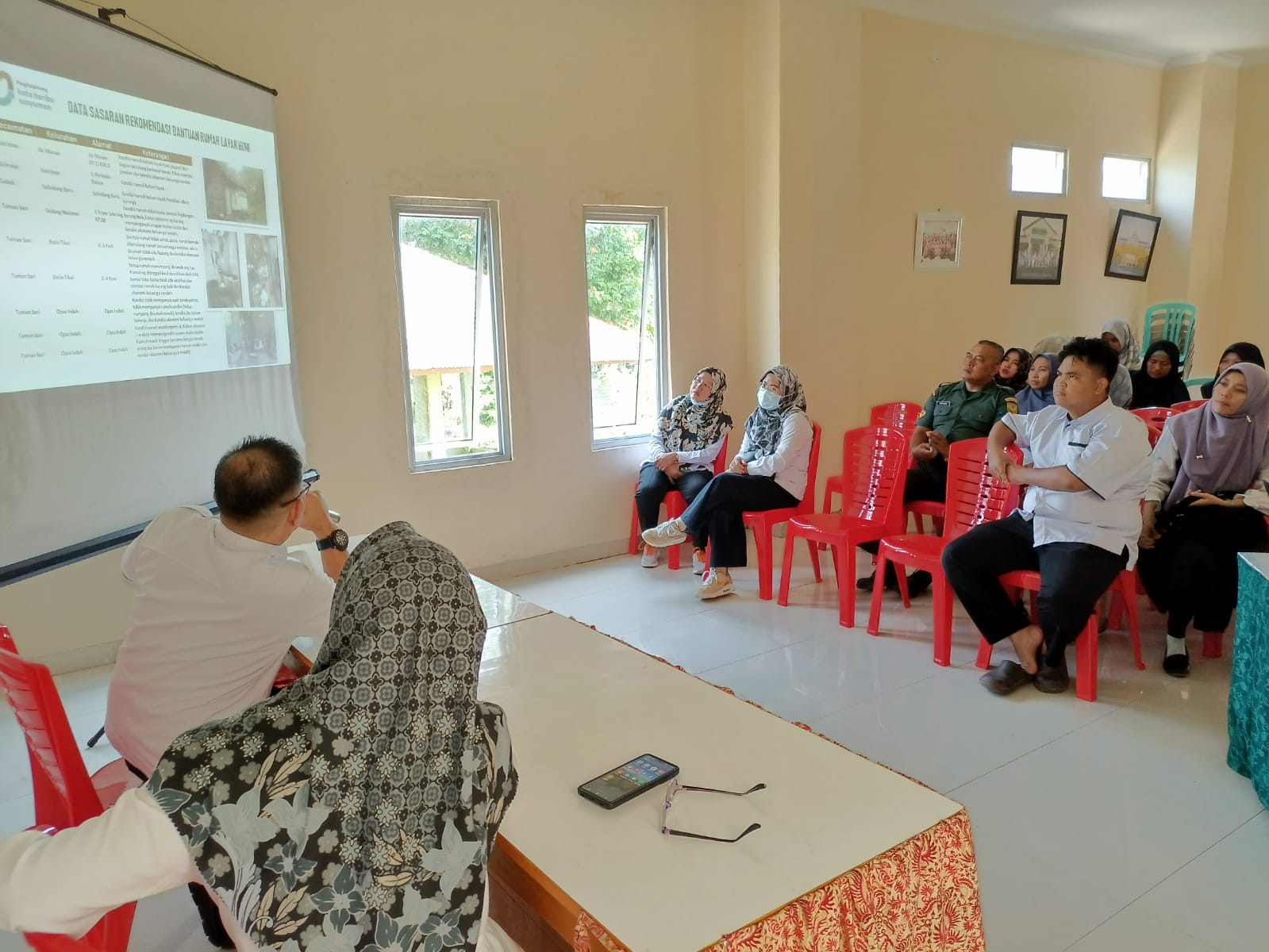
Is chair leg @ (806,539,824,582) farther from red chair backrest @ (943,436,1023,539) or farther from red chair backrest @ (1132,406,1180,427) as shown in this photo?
red chair backrest @ (1132,406,1180,427)

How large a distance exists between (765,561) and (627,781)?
3.17 m

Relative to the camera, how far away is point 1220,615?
3637mm

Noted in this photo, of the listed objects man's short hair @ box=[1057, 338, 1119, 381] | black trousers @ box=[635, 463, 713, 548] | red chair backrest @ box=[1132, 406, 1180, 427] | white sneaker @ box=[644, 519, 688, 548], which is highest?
man's short hair @ box=[1057, 338, 1119, 381]

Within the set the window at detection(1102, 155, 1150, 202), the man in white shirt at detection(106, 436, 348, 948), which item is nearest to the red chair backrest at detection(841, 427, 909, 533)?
the man in white shirt at detection(106, 436, 348, 948)

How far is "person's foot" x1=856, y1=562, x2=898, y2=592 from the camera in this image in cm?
456

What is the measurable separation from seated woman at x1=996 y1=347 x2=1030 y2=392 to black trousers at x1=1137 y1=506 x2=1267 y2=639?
1.82 metres

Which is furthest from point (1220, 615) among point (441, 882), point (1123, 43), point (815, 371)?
point (1123, 43)

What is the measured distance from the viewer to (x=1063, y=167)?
7.23 meters

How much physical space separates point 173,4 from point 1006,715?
441 cm

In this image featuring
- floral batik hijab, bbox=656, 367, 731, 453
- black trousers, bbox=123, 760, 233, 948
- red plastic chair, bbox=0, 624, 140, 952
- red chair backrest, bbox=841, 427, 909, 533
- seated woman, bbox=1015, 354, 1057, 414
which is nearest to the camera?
red plastic chair, bbox=0, 624, 140, 952

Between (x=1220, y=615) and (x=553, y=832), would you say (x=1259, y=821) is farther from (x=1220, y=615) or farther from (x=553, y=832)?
(x=553, y=832)

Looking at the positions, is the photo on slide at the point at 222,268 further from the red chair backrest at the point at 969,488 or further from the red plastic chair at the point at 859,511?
the red chair backrest at the point at 969,488

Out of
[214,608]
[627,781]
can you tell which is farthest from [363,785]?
[214,608]

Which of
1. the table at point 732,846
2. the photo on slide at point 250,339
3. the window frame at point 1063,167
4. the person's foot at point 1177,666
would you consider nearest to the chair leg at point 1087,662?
the person's foot at point 1177,666
